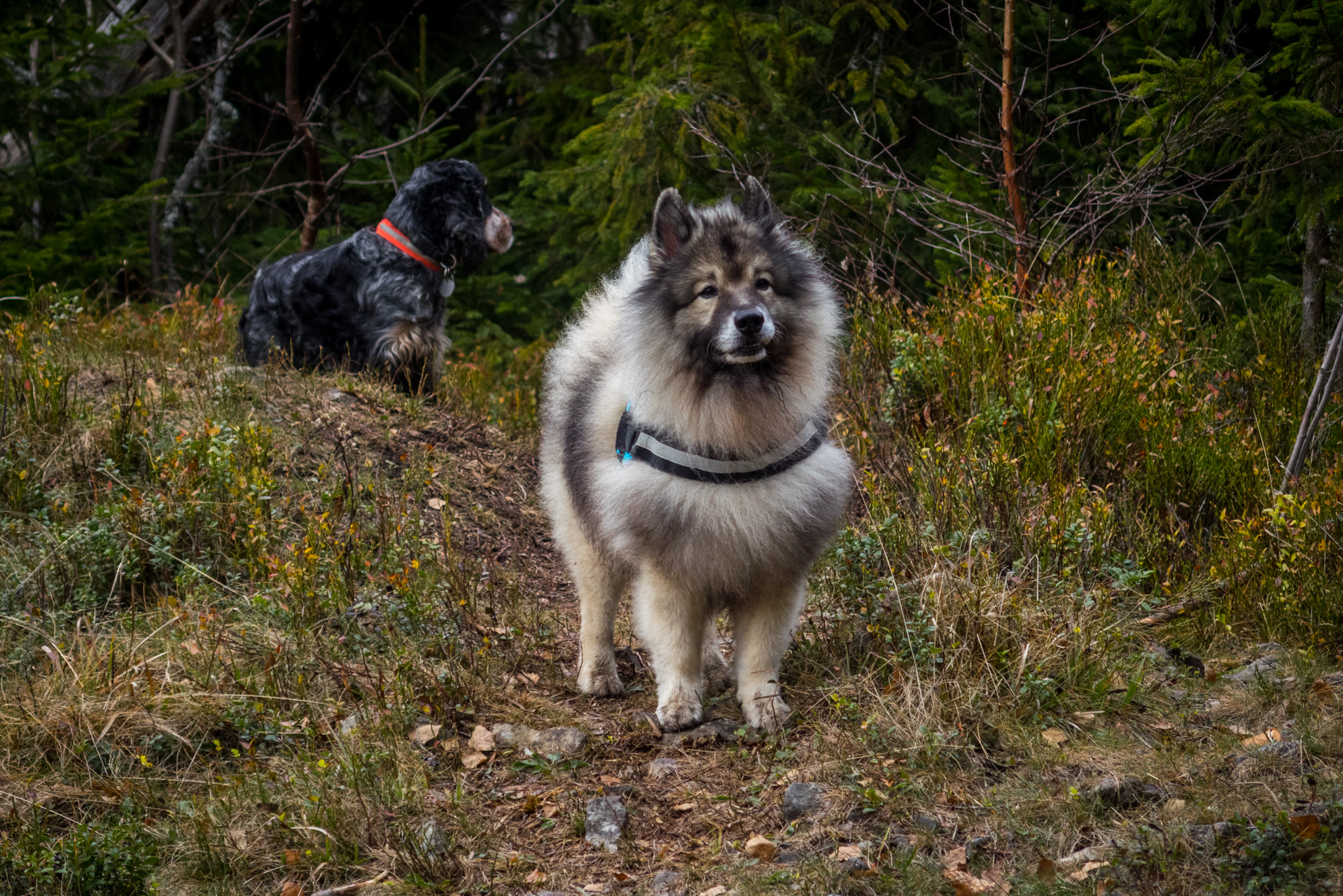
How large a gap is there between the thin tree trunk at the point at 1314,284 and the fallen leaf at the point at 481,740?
179 inches

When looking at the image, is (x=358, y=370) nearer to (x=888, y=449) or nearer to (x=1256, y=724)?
(x=888, y=449)

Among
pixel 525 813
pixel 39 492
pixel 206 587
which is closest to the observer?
pixel 525 813

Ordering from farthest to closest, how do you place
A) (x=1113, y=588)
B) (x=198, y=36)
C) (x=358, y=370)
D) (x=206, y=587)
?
(x=198, y=36), (x=358, y=370), (x=206, y=587), (x=1113, y=588)

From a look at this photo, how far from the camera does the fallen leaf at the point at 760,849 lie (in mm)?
2865

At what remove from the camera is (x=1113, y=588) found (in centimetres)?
395

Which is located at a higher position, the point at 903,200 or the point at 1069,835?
the point at 903,200

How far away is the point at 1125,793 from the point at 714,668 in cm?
163

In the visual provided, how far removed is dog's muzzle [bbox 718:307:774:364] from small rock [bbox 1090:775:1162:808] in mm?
1605

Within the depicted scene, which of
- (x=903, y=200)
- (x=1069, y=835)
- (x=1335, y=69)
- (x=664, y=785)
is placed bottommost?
(x=664, y=785)

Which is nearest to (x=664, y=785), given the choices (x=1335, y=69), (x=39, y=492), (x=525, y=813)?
(x=525, y=813)

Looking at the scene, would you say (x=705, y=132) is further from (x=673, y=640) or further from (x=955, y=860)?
(x=955, y=860)

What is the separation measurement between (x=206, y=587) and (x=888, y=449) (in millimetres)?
3130

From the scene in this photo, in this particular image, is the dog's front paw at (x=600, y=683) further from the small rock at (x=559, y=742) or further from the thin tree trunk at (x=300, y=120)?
the thin tree trunk at (x=300, y=120)

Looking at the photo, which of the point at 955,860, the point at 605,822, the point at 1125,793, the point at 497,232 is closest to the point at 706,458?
the point at 605,822
